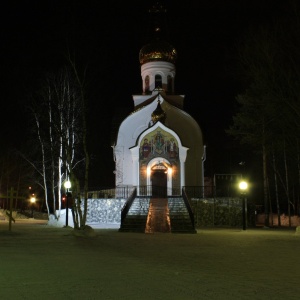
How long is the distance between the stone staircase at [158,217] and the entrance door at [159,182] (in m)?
2.76

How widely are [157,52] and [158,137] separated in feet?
27.2

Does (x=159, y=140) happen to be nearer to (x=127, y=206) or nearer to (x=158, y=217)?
(x=127, y=206)

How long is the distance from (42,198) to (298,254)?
51.0 metres

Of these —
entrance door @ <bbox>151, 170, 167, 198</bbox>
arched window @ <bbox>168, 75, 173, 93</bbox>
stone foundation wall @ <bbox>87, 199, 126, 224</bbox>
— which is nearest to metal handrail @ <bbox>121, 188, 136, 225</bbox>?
stone foundation wall @ <bbox>87, 199, 126, 224</bbox>

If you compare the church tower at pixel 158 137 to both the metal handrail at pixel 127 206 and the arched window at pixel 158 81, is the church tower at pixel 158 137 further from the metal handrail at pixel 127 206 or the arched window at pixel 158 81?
the metal handrail at pixel 127 206

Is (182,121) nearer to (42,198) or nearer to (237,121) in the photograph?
(237,121)

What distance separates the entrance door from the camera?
32594 mm

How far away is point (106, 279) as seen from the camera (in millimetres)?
8547

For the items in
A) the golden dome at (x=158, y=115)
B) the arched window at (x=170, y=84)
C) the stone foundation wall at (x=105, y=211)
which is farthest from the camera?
the arched window at (x=170, y=84)

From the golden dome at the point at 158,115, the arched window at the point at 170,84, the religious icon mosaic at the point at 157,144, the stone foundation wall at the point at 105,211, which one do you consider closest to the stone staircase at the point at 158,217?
the stone foundation wall at the point at 105,211

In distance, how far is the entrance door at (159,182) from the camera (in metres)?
32.6

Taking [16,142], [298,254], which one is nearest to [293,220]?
[298,254]

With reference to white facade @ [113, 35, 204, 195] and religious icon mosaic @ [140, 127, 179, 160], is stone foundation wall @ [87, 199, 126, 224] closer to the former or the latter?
white facade @ [113, 35, 204, 195]

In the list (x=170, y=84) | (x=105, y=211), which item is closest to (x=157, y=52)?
(x=170, y=84)
